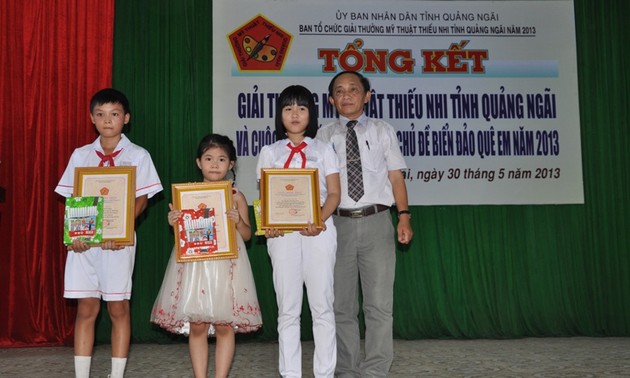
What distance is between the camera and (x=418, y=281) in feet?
14.9

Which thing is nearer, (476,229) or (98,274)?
(98,274)

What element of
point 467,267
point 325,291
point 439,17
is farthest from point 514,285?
point 325,291

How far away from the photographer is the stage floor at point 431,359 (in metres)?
3.16

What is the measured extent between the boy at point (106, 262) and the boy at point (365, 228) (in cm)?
89

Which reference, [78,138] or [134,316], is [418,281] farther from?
[78,138]

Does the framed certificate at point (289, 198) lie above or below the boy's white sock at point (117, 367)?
above

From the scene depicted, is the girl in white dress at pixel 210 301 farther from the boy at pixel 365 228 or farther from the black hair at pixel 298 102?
the boy at pixel 365 228

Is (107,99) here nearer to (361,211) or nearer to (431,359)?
(361,211)

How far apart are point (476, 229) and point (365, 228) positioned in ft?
7.00

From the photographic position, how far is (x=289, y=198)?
8.00 ft

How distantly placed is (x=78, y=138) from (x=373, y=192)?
8.06 feet

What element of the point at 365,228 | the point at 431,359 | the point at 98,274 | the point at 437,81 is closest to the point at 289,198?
the point at 365,228

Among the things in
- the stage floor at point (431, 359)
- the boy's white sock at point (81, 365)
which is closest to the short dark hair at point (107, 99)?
the boy's white sock at point (81, 365)

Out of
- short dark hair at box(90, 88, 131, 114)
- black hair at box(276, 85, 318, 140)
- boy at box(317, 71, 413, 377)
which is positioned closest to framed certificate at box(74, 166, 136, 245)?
short dark hair at box(90, 88, 131, 114)
